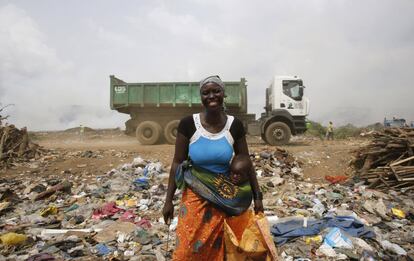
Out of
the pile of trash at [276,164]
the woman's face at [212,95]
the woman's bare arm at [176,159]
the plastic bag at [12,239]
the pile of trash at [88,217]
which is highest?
the woman's face at [212,95]

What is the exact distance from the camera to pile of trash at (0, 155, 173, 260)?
158 inches

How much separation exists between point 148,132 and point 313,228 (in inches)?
385

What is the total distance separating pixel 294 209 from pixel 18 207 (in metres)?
5.11

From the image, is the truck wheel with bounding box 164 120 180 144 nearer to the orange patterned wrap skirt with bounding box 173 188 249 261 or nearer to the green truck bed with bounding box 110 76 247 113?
the green truck bed with bounding box 110 76 247 113

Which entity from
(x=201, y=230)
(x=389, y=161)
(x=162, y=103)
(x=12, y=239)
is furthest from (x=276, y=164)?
(x=201, y=230)

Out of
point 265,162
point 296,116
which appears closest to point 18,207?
point 265,162

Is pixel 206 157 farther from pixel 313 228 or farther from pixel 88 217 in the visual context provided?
pixel 88 217

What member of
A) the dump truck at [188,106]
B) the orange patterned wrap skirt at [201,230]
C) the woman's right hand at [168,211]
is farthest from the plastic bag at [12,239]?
the dump truck at [188,106]

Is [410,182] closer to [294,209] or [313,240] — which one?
[294,209]

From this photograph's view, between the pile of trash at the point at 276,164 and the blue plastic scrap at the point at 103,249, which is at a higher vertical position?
the pile of trash at the point at 276,164

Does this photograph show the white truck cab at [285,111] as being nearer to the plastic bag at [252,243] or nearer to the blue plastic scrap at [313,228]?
the blue plastic scrap at [313,228]

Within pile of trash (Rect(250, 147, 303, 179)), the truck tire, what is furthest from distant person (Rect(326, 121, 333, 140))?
the truck tire

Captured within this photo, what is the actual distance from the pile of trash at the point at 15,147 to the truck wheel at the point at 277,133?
7.87m

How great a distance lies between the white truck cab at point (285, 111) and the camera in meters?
12.0
